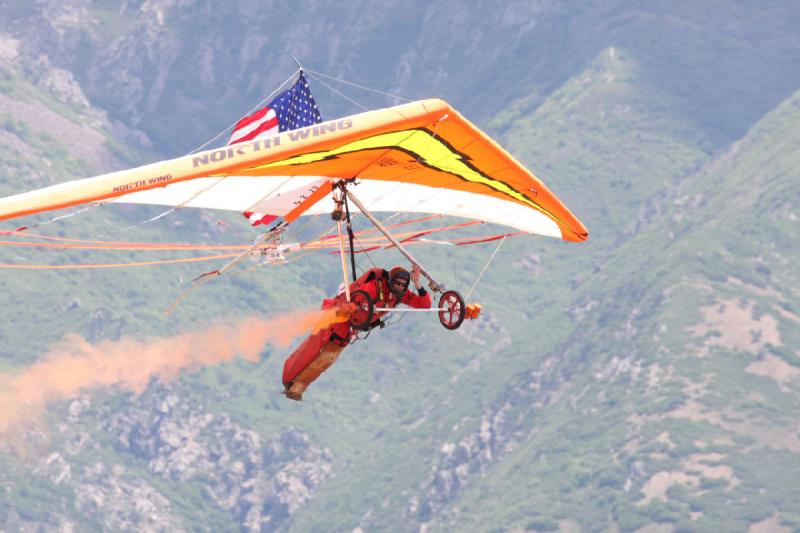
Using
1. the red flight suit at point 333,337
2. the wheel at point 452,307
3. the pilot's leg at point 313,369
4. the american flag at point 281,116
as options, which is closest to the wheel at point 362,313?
the red flight suit at point 333,337

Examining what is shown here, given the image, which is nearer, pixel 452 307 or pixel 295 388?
pixel 452 307

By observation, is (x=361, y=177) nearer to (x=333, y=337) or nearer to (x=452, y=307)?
(x=333, y=337)

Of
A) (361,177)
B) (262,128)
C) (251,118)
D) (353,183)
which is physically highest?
(251,118)

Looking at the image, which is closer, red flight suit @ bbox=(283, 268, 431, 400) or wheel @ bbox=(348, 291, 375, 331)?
wheel @ bbox=(348, 291, 375, 331)

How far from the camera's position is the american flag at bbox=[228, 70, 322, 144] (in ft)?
370

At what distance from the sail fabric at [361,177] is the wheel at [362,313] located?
5.75m

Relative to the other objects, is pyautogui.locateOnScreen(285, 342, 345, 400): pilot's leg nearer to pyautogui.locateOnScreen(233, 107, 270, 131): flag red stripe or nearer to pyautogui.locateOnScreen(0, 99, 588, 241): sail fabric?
pyautogui.locateOnScreen(0, 99, 588, 241): sail fabric

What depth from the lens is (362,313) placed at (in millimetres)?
89312

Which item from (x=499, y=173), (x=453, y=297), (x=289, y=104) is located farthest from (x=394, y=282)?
(x=289, y=104)

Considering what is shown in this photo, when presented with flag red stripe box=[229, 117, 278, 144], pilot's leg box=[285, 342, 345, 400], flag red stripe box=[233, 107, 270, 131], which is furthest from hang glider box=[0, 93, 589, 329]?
flag red stripe box=[233, 107, 270, 131]

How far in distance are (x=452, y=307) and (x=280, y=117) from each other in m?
27.2

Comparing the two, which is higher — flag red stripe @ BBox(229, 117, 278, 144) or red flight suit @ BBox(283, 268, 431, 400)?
flag red stripe @ BBox(229, 117, 278, 144)

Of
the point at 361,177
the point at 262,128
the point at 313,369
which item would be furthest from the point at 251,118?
the point at 313,369

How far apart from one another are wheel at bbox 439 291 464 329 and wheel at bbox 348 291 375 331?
2.94 metres
